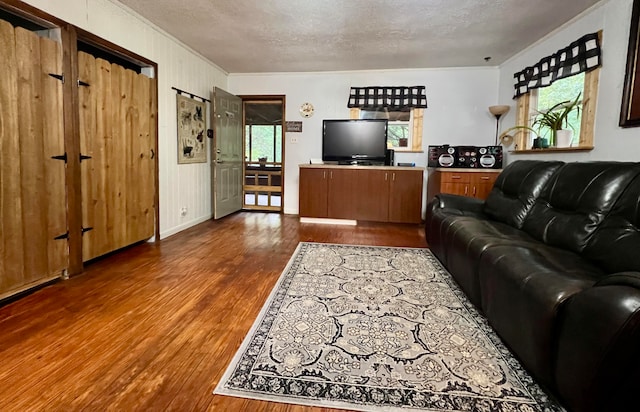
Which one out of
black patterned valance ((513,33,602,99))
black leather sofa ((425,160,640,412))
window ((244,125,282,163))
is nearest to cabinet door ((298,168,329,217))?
window ((244,125,282,163))

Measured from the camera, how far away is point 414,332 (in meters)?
1.94

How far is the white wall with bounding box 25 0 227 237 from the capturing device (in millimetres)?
2861

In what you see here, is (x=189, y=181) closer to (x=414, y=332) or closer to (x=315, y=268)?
(x=315, y=268)

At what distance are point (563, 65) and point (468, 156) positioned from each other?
5.17ft

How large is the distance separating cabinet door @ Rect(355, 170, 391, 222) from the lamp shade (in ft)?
5.56

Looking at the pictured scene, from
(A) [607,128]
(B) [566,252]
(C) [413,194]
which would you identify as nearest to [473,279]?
(B) [566,252]

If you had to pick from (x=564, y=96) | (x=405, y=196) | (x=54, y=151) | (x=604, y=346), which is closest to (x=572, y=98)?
(x=564, y=96)

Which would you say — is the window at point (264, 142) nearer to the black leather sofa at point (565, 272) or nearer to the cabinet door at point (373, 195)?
the cabinet door at point (373, 195)

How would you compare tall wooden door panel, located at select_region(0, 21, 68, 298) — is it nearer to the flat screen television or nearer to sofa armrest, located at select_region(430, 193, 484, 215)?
sofa armrest, located at select_region(430, 193, 484, 215)

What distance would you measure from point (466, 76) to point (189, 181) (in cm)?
443

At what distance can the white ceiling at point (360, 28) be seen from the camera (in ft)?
10.1

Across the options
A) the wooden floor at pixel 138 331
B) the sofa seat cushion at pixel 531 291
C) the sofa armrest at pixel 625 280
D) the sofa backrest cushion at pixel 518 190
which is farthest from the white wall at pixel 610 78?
the wooden floor at pixel 138 331

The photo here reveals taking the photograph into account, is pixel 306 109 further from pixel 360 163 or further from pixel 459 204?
pixel 459 204

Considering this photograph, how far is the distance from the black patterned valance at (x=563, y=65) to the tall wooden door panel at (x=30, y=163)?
4.41 meters
